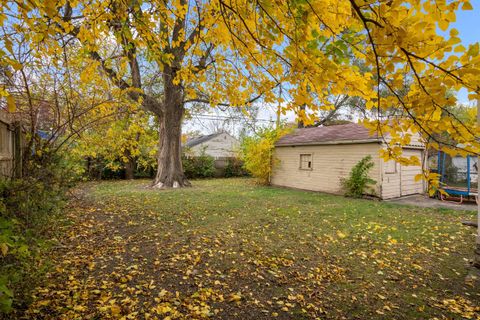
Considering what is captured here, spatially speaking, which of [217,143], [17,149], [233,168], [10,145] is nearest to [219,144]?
[217,143]

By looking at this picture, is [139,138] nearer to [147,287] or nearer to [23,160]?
[23,160]

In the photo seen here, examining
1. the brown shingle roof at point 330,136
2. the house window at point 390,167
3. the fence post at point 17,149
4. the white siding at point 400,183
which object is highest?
the brown shingle roof at point 330,136

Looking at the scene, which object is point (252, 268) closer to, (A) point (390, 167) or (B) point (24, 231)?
(B) point (24, 231)

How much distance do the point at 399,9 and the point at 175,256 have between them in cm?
361

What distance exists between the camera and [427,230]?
5.67 meters

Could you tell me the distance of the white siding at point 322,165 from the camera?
10.1 metres

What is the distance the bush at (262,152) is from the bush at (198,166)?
4.35 metres

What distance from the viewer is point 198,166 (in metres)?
17.6

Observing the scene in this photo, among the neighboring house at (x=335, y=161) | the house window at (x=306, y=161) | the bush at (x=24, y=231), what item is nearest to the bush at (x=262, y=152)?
the neighboring house at (x=335, y=161)

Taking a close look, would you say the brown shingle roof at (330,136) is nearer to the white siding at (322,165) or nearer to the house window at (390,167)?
the white siding at (322,165)

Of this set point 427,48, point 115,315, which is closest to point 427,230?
point 427,48

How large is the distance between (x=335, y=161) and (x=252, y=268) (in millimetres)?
8612

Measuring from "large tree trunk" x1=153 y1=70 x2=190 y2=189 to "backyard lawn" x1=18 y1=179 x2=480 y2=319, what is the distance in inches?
206

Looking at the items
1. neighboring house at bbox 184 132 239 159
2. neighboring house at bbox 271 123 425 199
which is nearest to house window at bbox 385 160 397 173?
neighboring house at bbox 271 123 425 199
